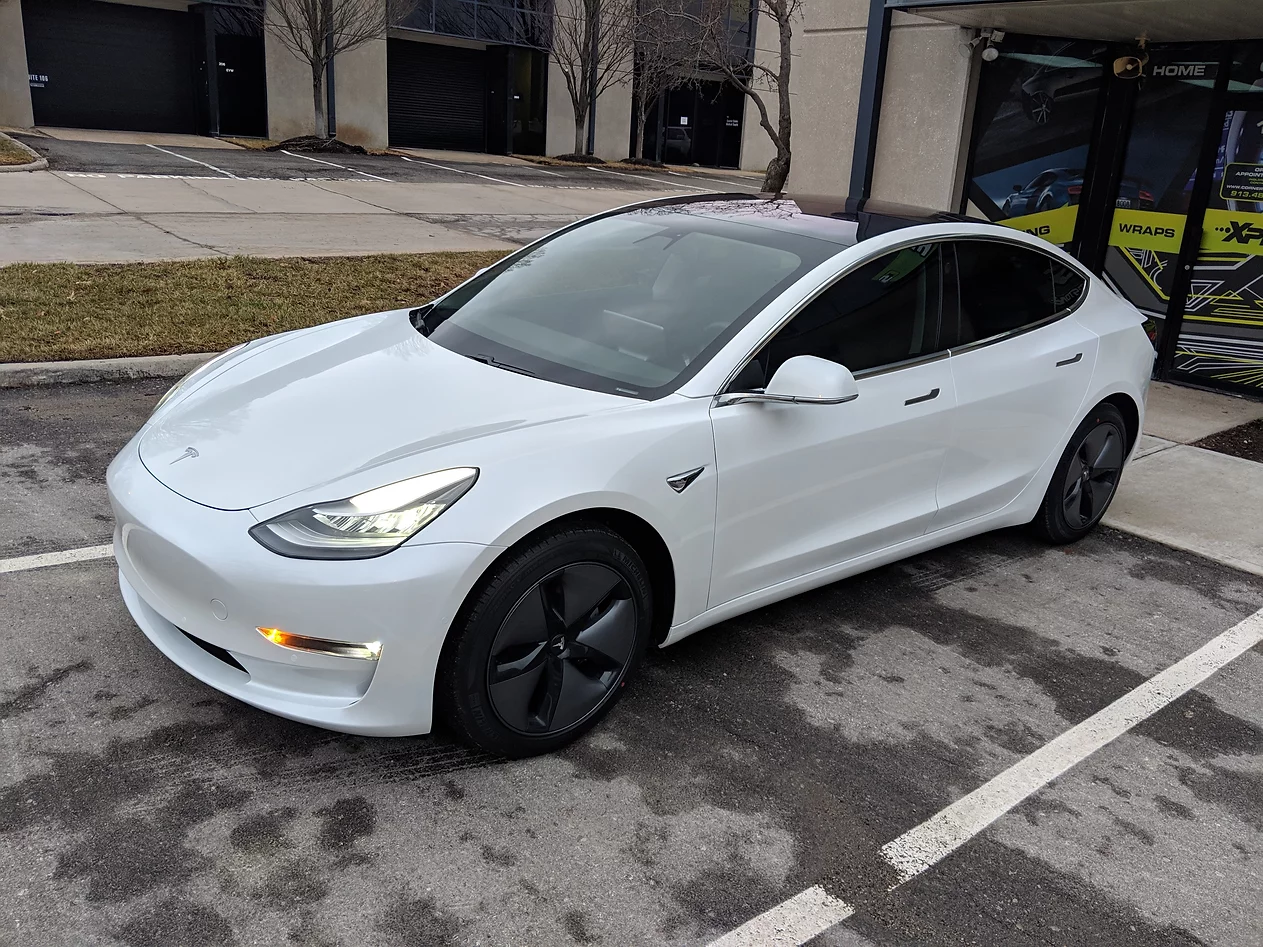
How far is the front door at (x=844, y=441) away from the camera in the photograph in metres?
3.47

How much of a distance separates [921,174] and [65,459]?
22.8ft

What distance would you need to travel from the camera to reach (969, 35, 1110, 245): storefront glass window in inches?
330

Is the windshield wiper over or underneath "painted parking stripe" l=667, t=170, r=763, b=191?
over

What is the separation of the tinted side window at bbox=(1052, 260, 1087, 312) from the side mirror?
75.2 inches

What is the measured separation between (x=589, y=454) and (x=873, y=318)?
1400 millimetres

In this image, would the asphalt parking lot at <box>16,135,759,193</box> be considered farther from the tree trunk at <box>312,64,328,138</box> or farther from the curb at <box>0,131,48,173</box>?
the tree trunk at <box>312,64,328,138</box>

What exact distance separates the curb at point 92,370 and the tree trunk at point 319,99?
21443 mm

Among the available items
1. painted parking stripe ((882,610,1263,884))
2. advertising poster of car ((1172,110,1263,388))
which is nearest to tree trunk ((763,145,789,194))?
advertising poster of car ((1172,110,1263,388))

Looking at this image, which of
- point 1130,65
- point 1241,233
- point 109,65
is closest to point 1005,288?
point 1241,233

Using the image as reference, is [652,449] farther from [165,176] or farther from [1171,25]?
[165,176]

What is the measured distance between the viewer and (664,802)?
3031mm

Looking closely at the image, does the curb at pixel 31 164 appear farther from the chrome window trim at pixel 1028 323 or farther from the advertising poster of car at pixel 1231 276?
the chrome window trim at pixel 1028 323

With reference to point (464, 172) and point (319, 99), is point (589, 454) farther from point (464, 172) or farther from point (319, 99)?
point (319, 99)

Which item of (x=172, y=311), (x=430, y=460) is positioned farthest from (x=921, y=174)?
(x=430, y=460)
